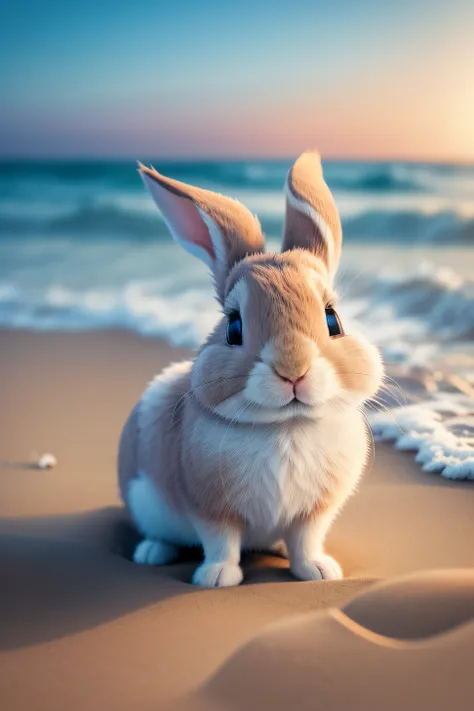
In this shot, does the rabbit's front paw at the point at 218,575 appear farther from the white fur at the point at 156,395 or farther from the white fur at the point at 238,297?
the white fur at the point at 238,297

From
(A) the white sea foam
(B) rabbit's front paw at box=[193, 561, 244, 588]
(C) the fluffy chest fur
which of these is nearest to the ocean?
(A) the white sea foam

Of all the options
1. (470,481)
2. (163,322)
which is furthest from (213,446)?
(163,322)

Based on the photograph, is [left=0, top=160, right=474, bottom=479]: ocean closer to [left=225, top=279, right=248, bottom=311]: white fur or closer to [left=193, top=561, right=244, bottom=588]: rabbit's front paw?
[left=225, top=279, right=248, bottom=311]: white fur

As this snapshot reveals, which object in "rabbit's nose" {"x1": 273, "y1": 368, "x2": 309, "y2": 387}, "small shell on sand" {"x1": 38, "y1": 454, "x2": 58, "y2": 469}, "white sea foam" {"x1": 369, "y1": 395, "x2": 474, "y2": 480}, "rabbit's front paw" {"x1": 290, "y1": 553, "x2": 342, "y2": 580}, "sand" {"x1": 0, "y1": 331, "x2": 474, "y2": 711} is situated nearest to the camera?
"sand" {"x1": 0, "y1": 331, "x2": 474, "y2": 711}

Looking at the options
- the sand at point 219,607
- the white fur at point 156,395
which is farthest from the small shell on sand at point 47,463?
the white fur at point 156,395

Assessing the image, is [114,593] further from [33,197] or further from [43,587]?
[33,197]

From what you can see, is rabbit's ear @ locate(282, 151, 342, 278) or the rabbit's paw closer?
rabbit's ear @ locate(282, 151, 342, 278)

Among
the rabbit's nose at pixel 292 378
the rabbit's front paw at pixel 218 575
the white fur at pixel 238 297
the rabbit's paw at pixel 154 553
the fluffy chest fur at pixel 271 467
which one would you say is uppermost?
the white fur at pixel 238 297
